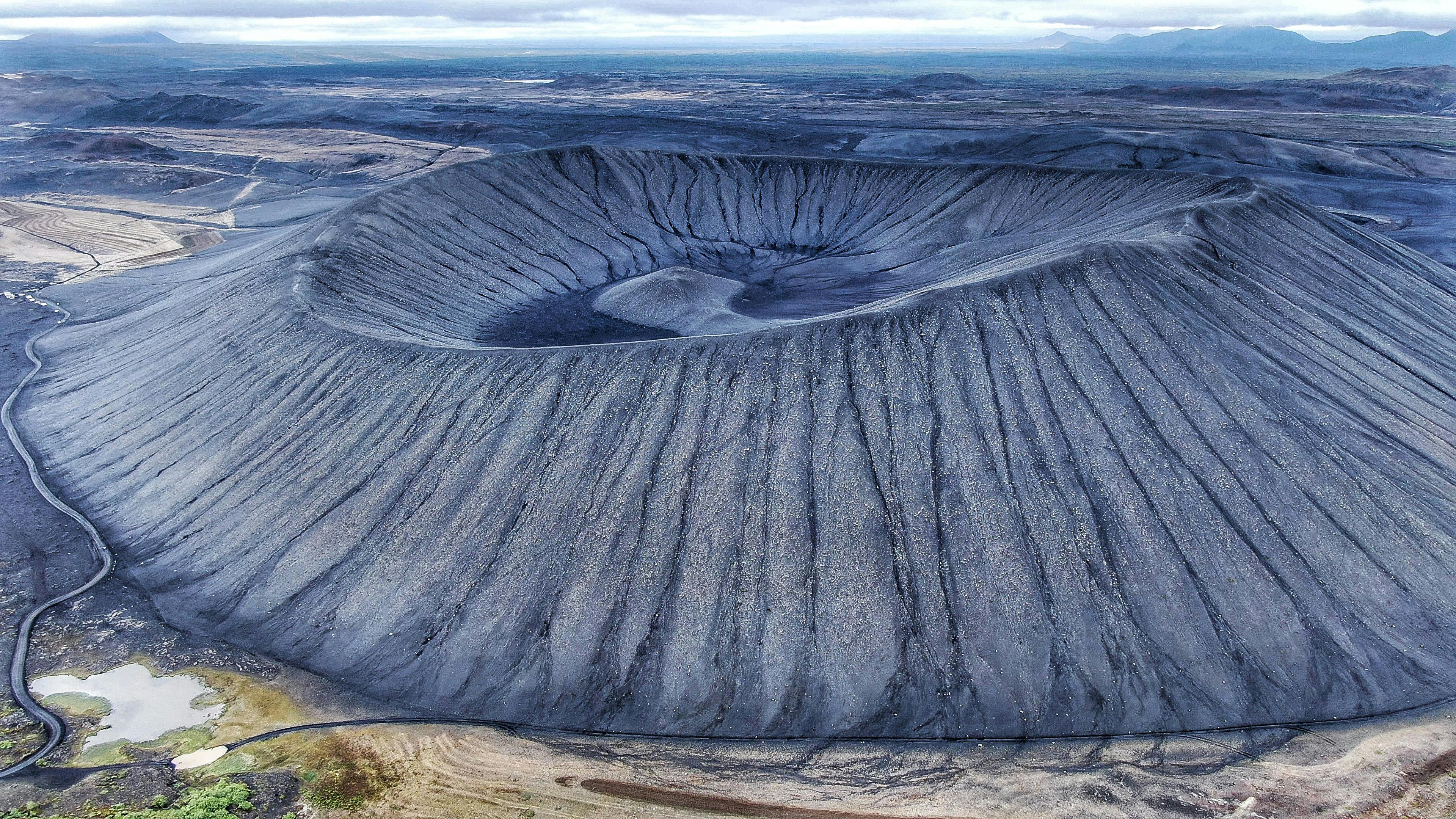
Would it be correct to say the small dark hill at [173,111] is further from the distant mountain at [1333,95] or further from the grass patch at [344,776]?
the distant mountain at [1333,95]

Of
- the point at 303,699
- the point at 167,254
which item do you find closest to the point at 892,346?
the point at 303,699

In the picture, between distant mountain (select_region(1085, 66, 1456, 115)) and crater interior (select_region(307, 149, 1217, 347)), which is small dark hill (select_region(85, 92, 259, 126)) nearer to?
crater interior (select_region(307, 149, 1217, 347))

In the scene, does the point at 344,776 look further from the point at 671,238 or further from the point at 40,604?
the point at 671,238

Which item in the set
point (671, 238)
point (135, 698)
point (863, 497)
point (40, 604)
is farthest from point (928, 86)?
point (135, 698)

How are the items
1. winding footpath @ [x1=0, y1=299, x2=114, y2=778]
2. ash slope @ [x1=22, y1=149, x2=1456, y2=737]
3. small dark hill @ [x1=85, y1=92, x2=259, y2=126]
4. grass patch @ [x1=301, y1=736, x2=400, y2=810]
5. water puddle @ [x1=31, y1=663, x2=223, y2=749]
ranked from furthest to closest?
small dark hill @ [x1=85, y1=92, x2=259, y2=126] < ash slope @ [x1=22, y1=149, x2=1456, y2=737] < water puddle @ [x1=31, y1=663, x2=223, y2=749] < winding footpath @ [x1=0, y1=299, x2=114, y2=778] < grass patch @ [x1=301, y1=736, x2=400, y2=810]

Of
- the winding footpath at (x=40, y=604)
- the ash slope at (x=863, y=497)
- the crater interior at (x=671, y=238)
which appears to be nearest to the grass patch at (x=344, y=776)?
the ash slope at (x=863, y=497)

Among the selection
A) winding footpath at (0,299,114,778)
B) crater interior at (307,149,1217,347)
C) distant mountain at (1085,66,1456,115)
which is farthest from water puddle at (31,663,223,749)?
distant mountain at (1085,66,1456,115)

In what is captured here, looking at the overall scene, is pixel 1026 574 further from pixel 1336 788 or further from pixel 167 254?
pixel 167 254
